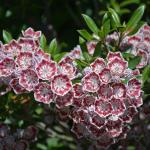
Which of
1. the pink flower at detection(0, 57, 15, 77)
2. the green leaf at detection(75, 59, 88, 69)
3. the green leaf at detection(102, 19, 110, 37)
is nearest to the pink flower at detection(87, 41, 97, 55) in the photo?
the green leaf at detection(102, 19, 110, 37)

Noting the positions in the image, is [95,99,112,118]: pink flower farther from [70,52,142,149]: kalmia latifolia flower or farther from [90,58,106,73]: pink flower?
[90,58,106,73]: pink flower

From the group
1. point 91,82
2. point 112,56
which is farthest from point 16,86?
point 112,56

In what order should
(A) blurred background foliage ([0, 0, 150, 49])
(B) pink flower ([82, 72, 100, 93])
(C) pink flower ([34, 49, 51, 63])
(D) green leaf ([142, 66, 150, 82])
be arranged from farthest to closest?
(A) blurred background foliage ([0, 0, 150, 49])
(D) green leaf ([142, 66, 150, 82])
(C) pink flower ([34, 49, 51, 63])
(B) pink flower ([82, 72, 100, 93])

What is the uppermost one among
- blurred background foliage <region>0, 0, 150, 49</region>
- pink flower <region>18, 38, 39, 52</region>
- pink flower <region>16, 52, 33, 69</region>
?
blurred background foliage <region>0, 0, 150, 49</region>

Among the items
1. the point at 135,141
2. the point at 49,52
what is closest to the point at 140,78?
the point at 49,52

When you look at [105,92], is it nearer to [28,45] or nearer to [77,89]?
[77,89]

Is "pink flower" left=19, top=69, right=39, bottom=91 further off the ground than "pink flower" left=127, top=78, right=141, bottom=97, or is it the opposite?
"pink flower" left=19, top=69, right=39, bottom=91
